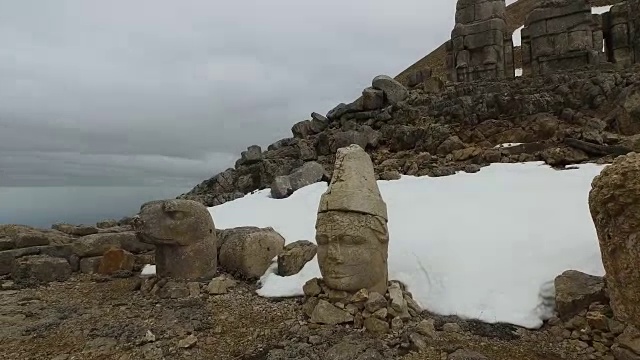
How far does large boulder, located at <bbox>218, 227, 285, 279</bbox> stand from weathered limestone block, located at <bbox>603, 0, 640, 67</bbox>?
47.7 ft

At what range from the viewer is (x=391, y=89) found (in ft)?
59.4

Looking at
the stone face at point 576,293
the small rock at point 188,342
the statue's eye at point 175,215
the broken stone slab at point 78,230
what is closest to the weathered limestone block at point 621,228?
the stone face at point 576,293

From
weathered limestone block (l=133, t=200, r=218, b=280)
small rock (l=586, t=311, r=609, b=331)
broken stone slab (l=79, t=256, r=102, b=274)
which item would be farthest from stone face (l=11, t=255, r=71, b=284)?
small rock (l=586, t=311, r=609, b=331)

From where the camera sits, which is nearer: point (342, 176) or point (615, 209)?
point (615, 209)

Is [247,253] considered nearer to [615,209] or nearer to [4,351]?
[4,351]

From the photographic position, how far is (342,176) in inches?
224

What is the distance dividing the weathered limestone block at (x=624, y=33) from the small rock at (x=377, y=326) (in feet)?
48.9

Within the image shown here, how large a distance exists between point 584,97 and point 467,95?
4.02 meters

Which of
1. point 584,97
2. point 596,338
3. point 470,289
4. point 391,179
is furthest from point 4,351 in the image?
point 584,97

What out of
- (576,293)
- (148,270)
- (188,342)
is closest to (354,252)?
(188,342)

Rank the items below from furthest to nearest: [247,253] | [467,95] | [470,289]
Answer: [467,95] → [247,253] → [470,289]

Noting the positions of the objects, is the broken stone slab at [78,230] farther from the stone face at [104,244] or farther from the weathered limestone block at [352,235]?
the weathered limestone block at [352,235]

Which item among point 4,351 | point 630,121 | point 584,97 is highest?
point 584,97

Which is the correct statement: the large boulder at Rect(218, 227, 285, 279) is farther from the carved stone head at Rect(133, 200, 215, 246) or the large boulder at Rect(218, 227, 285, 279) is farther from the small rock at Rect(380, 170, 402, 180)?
the small rock at Rect(380, 170, 402, 180)
